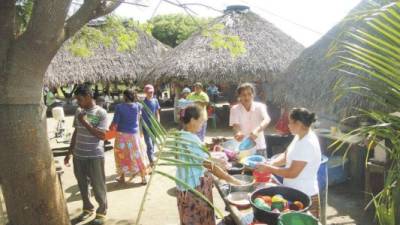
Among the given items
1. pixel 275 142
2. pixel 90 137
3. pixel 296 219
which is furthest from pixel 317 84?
pixel 296 219

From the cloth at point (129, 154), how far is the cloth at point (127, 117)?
0.31 feet

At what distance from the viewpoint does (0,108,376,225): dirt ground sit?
407cm

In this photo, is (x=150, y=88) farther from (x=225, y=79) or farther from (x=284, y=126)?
(x=225, y=79)

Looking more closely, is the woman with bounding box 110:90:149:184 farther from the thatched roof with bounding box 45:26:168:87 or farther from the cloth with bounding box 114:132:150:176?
the thatched roof with bounding box 45:26:168:87

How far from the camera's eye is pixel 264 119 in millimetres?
3881

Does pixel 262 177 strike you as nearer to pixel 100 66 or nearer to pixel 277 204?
pixel 277 204

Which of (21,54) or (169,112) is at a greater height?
(21,54)

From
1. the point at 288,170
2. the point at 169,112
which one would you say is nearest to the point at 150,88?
the point at 288,170

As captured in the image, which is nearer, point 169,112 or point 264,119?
point 264,119

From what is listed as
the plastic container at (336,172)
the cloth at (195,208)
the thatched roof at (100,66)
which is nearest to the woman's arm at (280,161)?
the cloth at (195,208)

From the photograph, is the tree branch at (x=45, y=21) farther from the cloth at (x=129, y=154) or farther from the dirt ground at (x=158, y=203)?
the cloth at (x=129, y=154)

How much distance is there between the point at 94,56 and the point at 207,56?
6646 mm

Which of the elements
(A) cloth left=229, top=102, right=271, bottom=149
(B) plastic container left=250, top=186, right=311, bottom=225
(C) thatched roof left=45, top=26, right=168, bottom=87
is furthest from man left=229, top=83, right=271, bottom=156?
(C) thatched roof left=45, top=26, right=168, bottom=87

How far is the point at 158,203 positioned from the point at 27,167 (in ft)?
8.56
